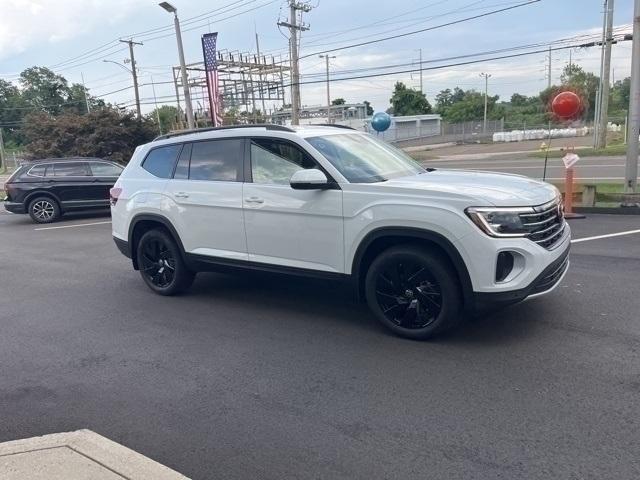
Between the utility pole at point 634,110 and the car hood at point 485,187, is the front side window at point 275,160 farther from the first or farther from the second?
the utility pole at point 634,110

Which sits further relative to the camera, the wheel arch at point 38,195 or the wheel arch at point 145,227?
the wheel arch at point 38,195

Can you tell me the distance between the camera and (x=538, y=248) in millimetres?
4348

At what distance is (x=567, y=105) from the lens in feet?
37.0

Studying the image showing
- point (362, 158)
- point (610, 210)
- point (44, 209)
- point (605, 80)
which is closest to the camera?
point (362, 158)

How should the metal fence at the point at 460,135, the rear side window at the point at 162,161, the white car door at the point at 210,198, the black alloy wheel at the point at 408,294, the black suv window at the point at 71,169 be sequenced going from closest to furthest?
the black alloy wheel at the point at 408,294 < the white car door at the point at 210,198 < the rear side window at the point at 162,161 < the black suv window at the point at 71,169 < the metal fence at the point at 460,135

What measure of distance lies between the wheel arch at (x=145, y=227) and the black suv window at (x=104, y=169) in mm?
9494

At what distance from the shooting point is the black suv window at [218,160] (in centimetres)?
573

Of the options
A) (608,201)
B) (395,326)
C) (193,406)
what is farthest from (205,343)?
(608,201)

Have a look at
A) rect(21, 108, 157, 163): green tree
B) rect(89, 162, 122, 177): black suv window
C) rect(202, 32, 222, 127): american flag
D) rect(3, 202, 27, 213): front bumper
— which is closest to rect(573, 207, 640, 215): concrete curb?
rect(89, 162, 122, 177): black suv window

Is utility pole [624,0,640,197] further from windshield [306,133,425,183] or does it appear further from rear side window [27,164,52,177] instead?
rear side window [27,164,52,177]

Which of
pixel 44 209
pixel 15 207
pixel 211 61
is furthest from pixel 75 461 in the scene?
pixel 211 61

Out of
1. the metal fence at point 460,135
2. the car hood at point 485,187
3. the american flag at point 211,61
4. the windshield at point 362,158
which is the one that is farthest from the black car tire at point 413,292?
the metal fence at point 460,135

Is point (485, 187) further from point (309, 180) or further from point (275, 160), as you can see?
point (275, 160)

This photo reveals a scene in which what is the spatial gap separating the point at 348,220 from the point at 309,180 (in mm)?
483
